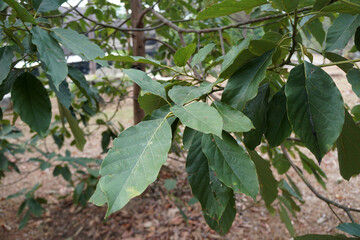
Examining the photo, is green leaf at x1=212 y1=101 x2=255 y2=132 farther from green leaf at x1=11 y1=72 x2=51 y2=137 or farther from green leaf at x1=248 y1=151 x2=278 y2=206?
green leaf at x1=11 y1=72 x2=51 y2=137

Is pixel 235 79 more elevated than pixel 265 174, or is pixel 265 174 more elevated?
pixel 235 79

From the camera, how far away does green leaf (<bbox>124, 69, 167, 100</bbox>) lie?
0.48m

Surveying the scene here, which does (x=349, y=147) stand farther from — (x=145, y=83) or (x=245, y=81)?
(x=145, y=83)

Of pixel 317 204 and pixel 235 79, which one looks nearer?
pixel 235 79

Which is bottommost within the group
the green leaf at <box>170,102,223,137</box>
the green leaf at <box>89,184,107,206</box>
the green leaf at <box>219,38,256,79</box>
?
the green leaf at <box>89,184,107,206</box>

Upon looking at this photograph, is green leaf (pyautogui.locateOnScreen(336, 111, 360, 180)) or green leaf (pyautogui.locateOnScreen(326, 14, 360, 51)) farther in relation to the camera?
green leaf (pyautogui.locateOnScreen(326, 14, 360, 51))

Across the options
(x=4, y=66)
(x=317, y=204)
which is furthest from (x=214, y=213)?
(x=317, y=204)

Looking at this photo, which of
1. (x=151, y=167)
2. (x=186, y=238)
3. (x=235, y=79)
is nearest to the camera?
(x=151, y=167)

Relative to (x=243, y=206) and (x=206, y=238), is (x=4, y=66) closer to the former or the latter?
(x=206, y=238)

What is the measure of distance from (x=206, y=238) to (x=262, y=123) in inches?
54.4

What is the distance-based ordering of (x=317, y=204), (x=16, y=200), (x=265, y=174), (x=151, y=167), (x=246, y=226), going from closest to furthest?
(x=151, y=167)
(x=265, y=174)
(x=246, y=226)
(x=317, y=204)
(x=16, y=200)

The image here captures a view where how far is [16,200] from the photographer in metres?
2.13

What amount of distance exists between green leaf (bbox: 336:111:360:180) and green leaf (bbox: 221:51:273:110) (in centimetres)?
18

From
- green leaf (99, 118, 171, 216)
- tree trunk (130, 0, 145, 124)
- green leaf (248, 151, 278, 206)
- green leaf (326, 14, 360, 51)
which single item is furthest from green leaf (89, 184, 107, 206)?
tree trunk (130, 0, 145, 124)
